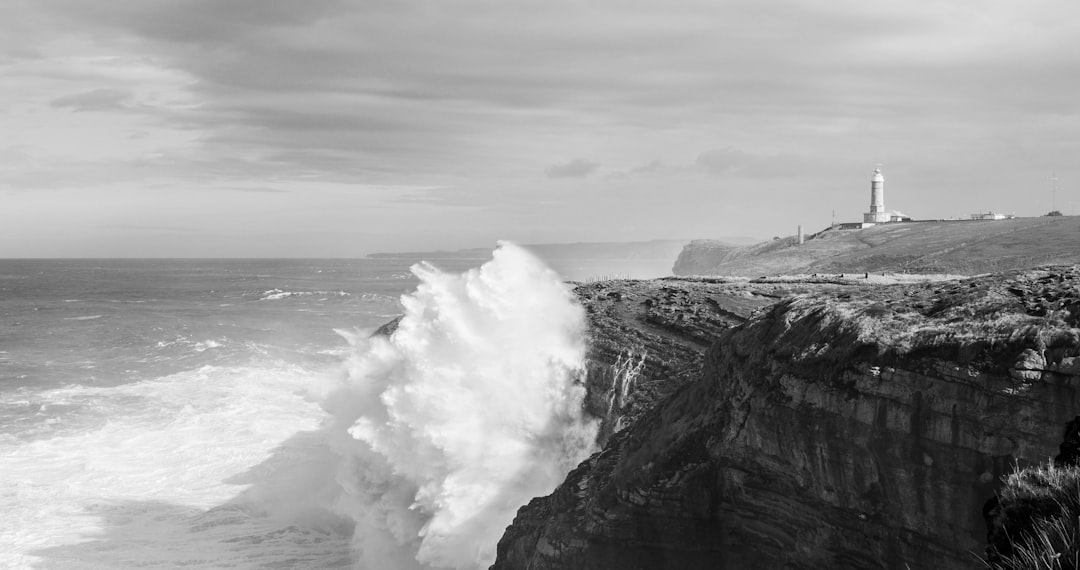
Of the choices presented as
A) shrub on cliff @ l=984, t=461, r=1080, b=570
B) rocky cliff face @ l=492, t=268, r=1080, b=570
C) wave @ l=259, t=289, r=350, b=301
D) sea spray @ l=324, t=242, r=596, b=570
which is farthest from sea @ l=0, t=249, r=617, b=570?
wave @ l=259, t=289, r=350, b=301

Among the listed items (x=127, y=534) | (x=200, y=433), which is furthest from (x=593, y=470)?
(x=200, y=433)

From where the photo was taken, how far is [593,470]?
15.6 meters

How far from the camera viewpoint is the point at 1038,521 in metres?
7.57

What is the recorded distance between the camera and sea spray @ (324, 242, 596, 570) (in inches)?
751

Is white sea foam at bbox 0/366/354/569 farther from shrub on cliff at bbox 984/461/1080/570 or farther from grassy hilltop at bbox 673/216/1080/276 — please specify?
grassy hilltop at bbox 673/216/1080/276

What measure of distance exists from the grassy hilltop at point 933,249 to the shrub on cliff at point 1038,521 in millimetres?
35420

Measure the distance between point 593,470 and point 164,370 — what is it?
1265 inches

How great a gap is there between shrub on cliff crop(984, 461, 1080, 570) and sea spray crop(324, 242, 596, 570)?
1099cm

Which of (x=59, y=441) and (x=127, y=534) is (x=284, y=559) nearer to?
(x=127, y=534)

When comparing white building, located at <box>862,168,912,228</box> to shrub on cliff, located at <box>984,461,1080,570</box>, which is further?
white building, located at <box>862,168,912,228</box>

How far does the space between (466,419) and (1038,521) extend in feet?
44.6

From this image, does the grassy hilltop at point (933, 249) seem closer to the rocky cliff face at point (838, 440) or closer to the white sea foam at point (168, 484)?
the white sea foam at point (168, 484)

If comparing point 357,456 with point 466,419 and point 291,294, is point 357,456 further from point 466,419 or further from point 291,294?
point 291,294

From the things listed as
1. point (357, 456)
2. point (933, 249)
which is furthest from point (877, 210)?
point (357, 456)
